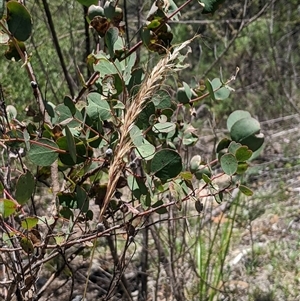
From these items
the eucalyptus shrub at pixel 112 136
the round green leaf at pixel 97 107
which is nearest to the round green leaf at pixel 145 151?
the eucalyptus shrub at pixel 112 136

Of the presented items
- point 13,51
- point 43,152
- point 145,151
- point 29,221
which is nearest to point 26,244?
point 29,221

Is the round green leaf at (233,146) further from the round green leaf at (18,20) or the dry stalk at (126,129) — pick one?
the round green leaf at (18,20)

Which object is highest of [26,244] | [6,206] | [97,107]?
[97,107]

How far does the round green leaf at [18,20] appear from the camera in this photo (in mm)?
1254

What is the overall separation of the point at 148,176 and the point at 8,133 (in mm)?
317

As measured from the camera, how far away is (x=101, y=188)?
1503mm

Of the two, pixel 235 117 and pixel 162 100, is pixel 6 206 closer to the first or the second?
pixel 162 100

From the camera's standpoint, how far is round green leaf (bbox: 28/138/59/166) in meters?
1.25

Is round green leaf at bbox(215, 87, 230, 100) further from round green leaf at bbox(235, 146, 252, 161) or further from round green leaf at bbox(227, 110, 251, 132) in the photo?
round green leaf at bbox(235, 146, 252, 161)

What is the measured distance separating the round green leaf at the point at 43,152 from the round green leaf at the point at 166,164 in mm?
207

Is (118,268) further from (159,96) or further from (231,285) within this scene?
(231,285)

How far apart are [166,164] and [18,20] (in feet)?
1.40

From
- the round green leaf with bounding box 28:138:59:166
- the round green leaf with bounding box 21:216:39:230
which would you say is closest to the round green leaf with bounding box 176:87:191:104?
the round green leaf with bounding box 28:138:59:166

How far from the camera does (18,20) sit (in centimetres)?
128
